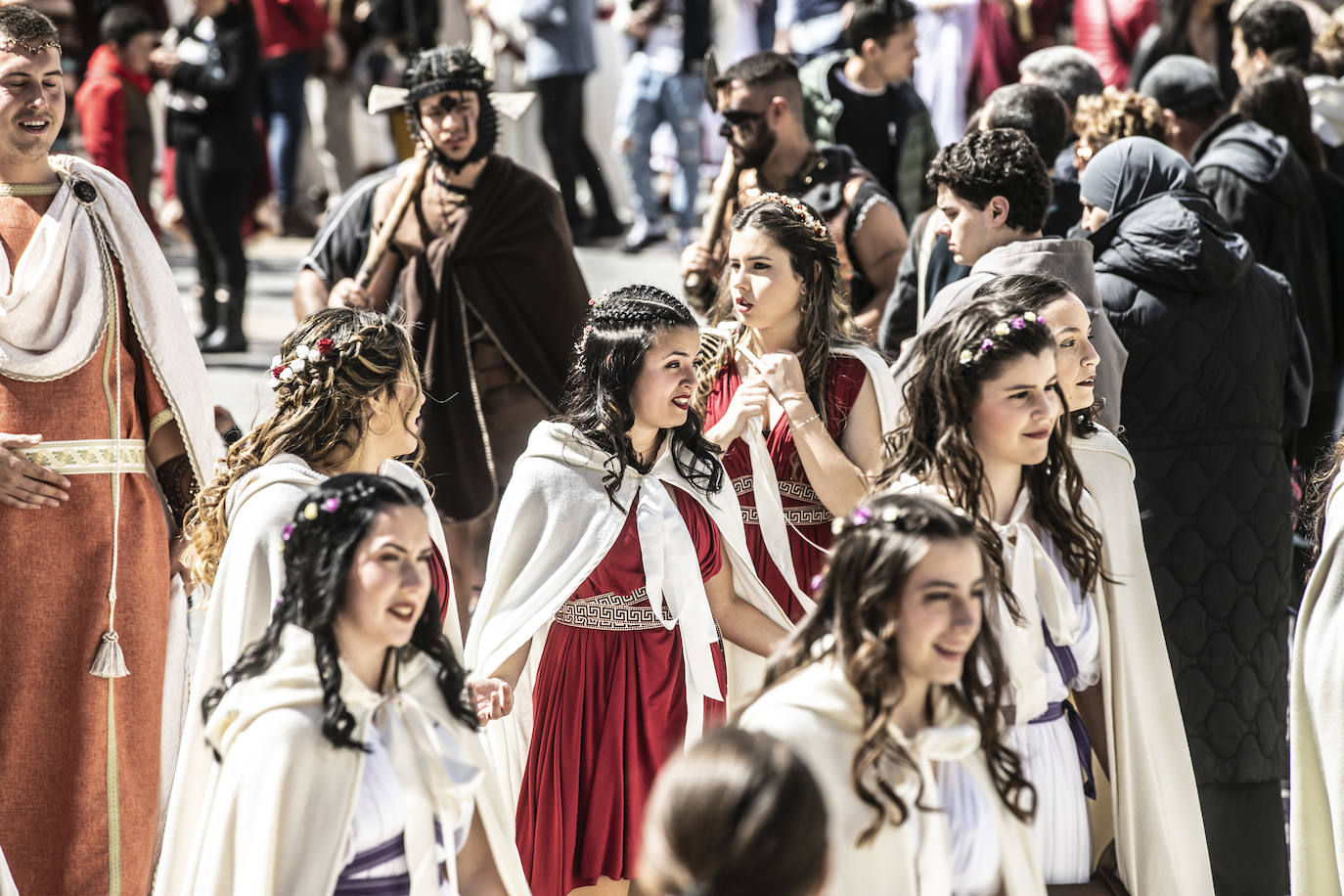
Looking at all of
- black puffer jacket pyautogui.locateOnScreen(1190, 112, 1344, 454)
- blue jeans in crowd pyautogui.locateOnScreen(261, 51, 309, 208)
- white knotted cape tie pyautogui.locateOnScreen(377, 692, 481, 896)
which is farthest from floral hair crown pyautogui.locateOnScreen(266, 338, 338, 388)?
blue jeans in crowd pyautogui.locateOnScreen(261, 51, 309, 208)

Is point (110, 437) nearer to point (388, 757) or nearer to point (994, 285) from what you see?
point (388, 757)

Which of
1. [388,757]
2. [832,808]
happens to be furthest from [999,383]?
[388,757]

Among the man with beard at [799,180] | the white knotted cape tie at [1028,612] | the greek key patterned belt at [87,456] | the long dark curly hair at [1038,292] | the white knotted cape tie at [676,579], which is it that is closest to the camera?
the white knotted cape tie at [1028,612]

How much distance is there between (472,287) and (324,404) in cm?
236

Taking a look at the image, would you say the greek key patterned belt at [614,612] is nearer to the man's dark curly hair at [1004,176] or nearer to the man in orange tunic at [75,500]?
the man in orange tunic at [75,500]

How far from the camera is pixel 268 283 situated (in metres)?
11.5

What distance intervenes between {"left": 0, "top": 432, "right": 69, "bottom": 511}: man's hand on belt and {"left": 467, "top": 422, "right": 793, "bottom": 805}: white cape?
108 centimetres

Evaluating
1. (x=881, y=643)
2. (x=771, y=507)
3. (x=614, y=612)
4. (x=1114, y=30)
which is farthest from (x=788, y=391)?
(x=1114, y=30)

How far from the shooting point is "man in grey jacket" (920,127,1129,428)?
4.53 meters

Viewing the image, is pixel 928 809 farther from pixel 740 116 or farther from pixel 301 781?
pixel 740 116

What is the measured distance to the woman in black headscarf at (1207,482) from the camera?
192 inches

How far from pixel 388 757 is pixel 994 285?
5.76ft

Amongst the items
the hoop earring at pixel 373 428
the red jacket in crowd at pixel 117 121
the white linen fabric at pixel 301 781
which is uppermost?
the red jacket in crowd at pixel 117 121

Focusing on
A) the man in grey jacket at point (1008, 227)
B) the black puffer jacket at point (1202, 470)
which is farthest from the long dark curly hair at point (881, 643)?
the black puffer jacket at point (1202, 470)
